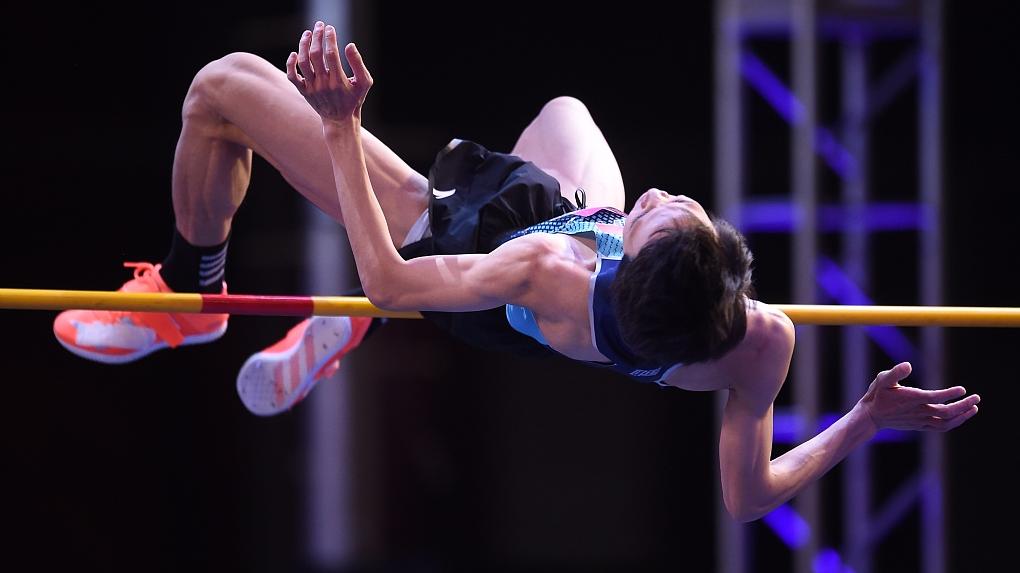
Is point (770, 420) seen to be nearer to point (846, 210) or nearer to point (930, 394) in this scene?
point (930, 394)

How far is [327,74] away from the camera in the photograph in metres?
1.55

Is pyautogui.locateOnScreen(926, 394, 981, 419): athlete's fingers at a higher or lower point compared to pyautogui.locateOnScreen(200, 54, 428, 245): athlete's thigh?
lower

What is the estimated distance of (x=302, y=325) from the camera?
7.86 feet

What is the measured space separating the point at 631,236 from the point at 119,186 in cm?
283

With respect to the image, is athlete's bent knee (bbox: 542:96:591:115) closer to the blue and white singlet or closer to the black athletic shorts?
the black athletic shorts

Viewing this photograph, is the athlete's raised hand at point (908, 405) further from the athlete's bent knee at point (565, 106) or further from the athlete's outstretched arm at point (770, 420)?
the athlete's bent knee at point (565, 106)

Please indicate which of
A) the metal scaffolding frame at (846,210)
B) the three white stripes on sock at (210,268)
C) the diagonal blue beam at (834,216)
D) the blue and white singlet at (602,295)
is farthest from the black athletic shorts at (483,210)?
the diagonal blue beam at (834,216)

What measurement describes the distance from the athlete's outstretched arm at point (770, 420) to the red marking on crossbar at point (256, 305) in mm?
754

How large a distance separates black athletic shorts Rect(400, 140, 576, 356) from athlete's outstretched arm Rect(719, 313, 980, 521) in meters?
0.35

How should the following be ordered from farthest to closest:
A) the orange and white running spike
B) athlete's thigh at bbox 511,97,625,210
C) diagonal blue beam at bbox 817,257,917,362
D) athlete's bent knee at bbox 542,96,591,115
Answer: diagonal blue beam at bbox 817,257,917,362 < the orange and white running spike < athlete's bent knee at bbox 542,96,591,115 < athlete's thigh at bbox 511,97,625,210

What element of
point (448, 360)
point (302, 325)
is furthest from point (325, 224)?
point (302, 325)

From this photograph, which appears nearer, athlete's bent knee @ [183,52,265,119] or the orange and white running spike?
athlete's bent knee @ [183,52,265,119]

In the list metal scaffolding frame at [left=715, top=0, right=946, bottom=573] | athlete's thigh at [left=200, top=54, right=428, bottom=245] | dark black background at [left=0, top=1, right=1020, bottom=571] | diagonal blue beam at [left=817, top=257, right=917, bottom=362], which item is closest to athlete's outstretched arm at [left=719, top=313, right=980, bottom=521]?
athlete's thigh at [left=200, top=54, right=428, bottom=245]

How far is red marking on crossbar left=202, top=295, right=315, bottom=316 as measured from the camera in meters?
1.99
